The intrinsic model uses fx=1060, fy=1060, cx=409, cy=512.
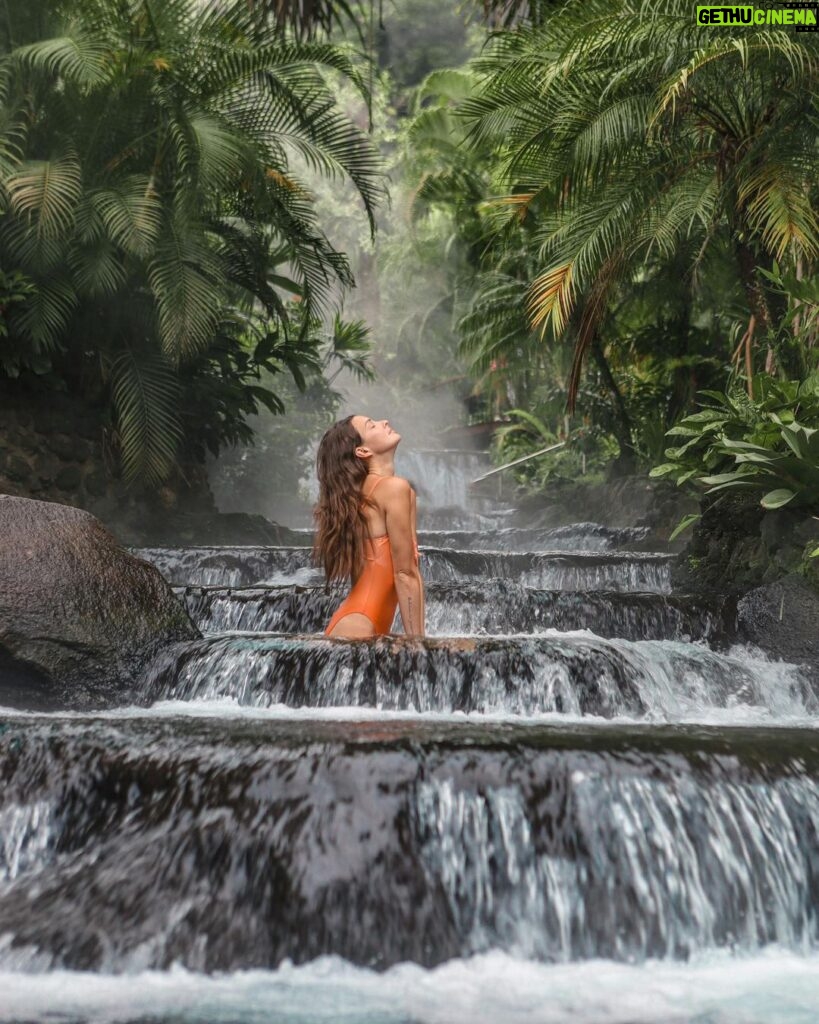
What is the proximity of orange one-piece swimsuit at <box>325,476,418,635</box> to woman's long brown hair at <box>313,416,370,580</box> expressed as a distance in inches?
2.2

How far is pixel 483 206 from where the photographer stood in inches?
645

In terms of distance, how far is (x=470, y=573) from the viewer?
9.61 metres

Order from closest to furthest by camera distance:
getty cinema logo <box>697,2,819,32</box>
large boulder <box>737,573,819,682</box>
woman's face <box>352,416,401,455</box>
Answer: woman's face <box>352,416,401,455</box>
large boulder <box>737,573,819,682</box>
getty cinema logo <box>697,2,819,32</box>

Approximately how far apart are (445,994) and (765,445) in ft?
17.3

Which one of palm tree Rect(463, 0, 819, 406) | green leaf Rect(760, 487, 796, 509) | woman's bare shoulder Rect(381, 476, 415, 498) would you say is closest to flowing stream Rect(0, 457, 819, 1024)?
woman's bare shoulder Rect(381, 476, 415, 498)

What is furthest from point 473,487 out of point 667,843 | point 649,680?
point 667,843

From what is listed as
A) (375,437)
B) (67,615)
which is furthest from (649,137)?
(67,615)

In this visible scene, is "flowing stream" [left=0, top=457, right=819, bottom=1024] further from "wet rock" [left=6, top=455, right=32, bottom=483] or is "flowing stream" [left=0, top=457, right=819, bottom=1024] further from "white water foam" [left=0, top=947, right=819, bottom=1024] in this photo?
"wet rock" [left=6, top=455, right=32, bottom=483]

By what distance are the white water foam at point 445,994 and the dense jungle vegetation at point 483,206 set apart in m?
4.33

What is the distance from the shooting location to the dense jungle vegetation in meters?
8.69

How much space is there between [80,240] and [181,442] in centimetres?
315

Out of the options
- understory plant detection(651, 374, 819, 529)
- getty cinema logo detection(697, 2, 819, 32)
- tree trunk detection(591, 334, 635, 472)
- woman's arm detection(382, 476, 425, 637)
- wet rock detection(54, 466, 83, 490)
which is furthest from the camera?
tree trunk detection(591, 334, 635, 472)

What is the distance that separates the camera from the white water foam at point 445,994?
2.98m

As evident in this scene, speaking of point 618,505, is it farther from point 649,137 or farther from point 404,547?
point 404,547
